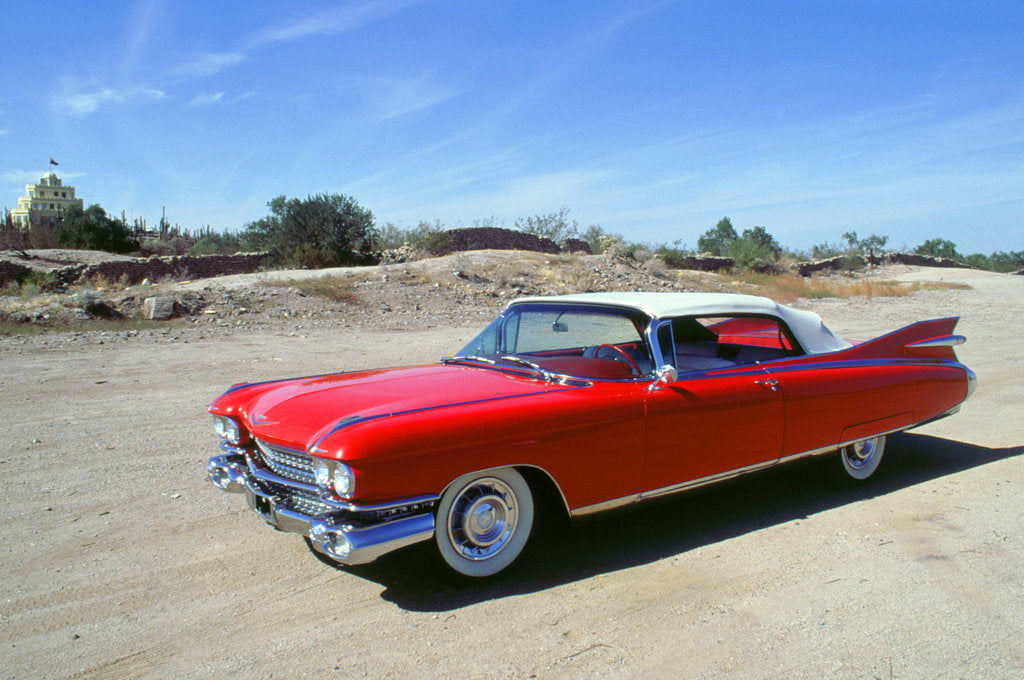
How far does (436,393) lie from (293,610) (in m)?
1.10

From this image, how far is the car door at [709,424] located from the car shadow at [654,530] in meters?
0.13

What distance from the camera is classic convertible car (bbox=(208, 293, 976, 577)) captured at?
9.93 ft

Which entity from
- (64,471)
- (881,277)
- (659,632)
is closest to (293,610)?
(659,632)

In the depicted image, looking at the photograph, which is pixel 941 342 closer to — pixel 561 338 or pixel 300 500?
pixel 561 338

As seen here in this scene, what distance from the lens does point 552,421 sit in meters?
3.37

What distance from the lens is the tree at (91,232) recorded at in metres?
35.1

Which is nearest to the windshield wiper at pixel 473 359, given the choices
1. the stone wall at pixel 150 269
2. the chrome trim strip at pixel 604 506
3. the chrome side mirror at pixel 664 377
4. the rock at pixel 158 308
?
the chrome side mirror at pixel 664 377

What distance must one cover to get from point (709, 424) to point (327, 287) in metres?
15.2

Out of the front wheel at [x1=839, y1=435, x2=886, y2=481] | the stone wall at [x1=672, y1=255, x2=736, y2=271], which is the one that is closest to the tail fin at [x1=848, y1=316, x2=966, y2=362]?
the front wheel at [x1=839, y1=435, x2=886, y2=481]

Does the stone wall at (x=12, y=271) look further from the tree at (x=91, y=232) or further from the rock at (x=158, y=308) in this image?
the tree at (x=91, y=232)

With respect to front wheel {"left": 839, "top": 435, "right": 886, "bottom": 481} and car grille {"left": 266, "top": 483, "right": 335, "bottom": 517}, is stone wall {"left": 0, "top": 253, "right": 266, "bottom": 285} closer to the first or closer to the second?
car grille {"left": 266, "top": 483, "right": 335, "bottom": 517}

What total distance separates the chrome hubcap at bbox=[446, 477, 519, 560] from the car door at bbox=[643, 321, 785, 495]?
29.2 inches

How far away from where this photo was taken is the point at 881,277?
1663 inches

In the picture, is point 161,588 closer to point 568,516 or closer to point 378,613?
point 378,613
